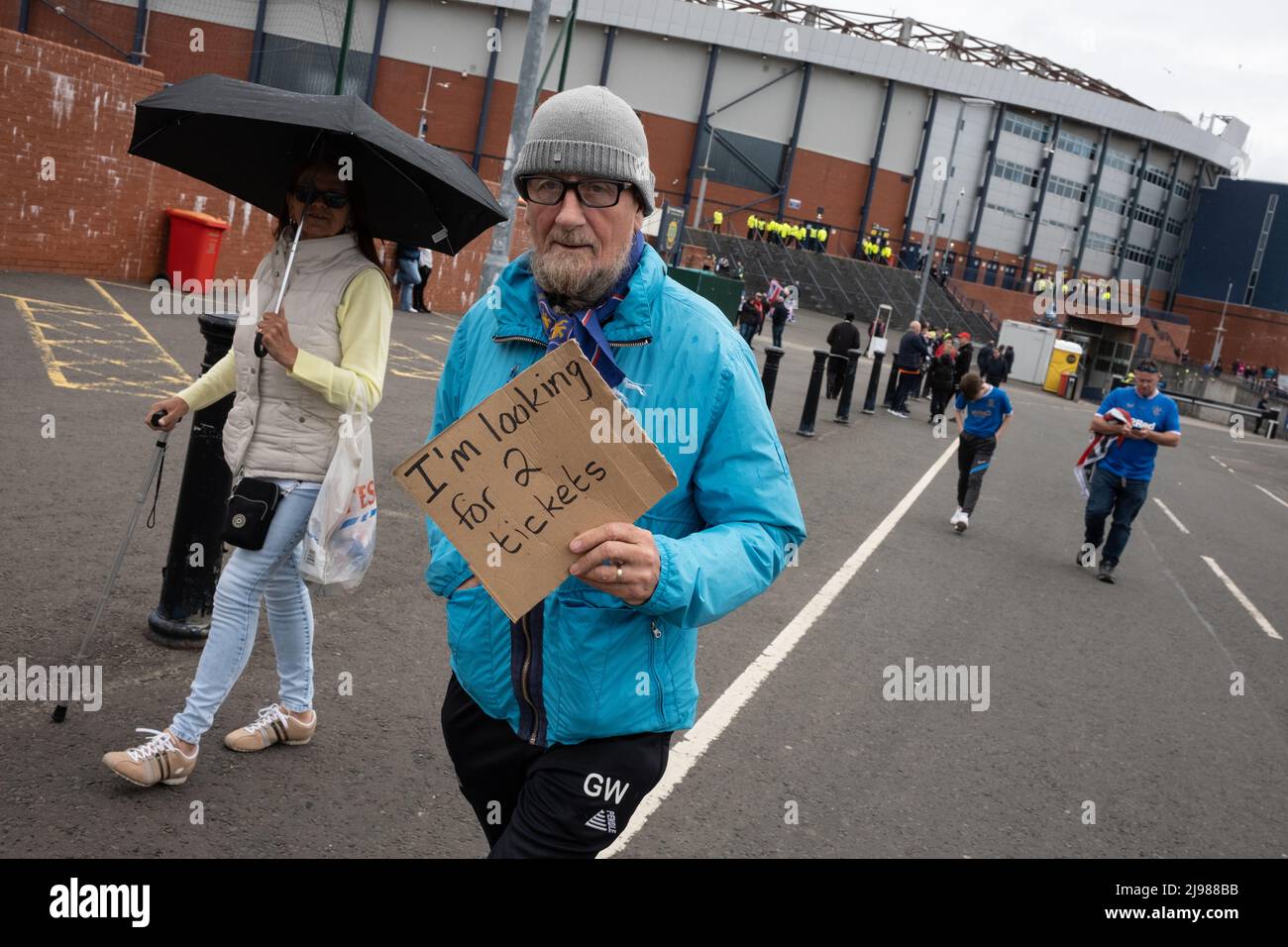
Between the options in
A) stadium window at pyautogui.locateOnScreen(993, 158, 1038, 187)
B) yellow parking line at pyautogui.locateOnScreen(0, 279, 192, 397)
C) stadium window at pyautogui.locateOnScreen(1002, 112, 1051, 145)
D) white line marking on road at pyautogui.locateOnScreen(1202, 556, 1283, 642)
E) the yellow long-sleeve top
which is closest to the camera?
the yellow long-sleeve top

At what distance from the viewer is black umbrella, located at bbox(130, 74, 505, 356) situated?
12.5ft

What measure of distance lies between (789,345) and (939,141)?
33.1 m

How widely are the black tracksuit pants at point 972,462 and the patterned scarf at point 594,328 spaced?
10.6 m

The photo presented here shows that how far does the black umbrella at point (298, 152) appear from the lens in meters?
3.82

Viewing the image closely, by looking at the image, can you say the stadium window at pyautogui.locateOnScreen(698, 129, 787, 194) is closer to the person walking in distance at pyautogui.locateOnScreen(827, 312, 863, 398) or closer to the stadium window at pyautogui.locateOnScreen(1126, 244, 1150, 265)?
the stadium window at pyautogui.locateOnScreen(1126, 244, 1150, 265)

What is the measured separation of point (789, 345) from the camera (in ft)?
122

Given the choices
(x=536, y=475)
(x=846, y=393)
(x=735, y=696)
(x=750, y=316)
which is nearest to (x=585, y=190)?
(x=536, y=475)

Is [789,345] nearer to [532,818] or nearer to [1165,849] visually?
[1165,849]

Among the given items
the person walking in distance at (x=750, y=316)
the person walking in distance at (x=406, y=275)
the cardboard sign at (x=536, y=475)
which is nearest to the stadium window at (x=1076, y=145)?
the person walking in distance at (x=750, y=316)

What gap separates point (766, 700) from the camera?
6.12 metres

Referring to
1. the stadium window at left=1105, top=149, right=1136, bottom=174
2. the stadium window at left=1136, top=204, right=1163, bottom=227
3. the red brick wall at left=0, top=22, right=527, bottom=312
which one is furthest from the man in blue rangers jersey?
the stadium window at left=1136, top=204, right=1163, bottom=227

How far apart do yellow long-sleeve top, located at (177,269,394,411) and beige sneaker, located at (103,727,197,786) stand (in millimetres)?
1308

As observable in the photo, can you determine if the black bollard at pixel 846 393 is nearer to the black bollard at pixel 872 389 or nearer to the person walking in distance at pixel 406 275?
the black bollard at pixel 872 389
